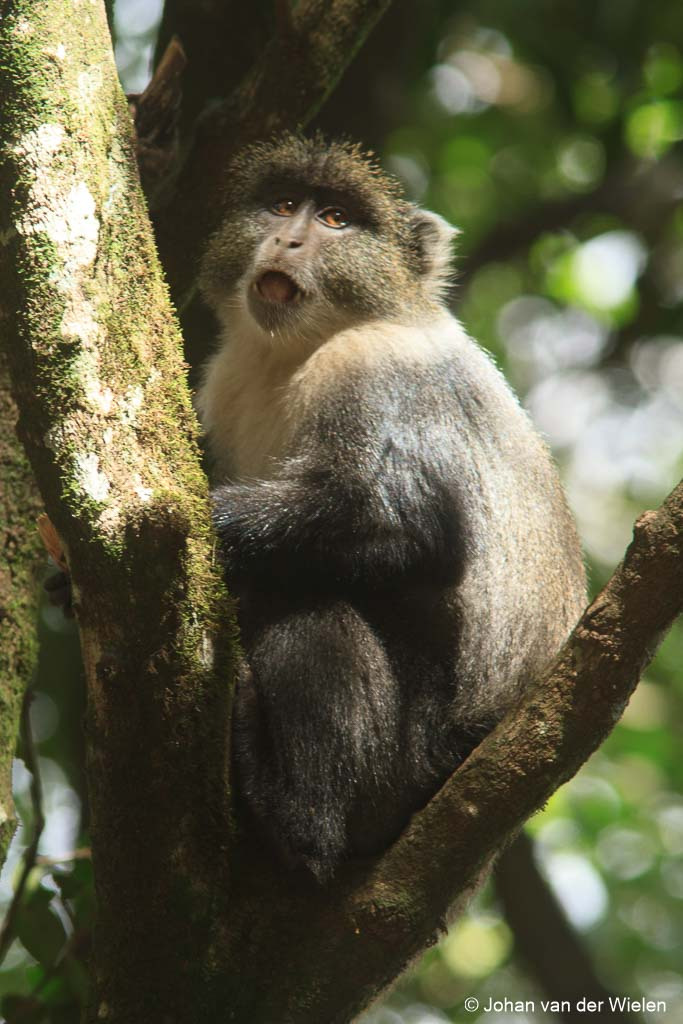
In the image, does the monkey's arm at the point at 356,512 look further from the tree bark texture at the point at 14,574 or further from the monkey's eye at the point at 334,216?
the monkey's eye at the point at 334,216

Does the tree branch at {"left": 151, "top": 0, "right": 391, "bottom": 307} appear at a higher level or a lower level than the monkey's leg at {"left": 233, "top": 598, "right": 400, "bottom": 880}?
higher

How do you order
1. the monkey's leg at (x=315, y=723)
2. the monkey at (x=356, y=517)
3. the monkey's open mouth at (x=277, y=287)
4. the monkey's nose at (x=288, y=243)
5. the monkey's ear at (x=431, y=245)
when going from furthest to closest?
the monkey's ear at (x=431, y=245) → the monkey's nose at (x=288, y=243) → the monkey's open mouth at (x=277, y=287) → the monkey at (x=356, y=517) → the monkey's leg at (x=315, y=723)

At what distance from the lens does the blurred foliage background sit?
831 cm

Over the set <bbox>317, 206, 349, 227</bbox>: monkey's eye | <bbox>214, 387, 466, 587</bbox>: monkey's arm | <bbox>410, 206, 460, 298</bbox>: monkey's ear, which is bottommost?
<bbox>214, 387, 466, 587</bbox>: monkey's arm

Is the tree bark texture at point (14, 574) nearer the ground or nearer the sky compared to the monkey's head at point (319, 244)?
nearer the ground

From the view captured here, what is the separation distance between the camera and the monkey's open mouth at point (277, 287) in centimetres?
636

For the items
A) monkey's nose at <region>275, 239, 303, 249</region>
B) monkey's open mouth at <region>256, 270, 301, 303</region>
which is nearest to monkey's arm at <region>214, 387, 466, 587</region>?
monkey's open mouth at <region>256, 270, 301, 303</region>

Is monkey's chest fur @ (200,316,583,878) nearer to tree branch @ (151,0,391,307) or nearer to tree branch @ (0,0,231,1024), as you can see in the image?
tree branch @ (0,0,231,1024)

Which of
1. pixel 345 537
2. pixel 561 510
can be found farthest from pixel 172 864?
pixel 561 510

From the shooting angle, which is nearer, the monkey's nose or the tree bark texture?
the tree bark texture

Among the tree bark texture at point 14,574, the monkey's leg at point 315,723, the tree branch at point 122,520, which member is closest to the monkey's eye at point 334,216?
the tree bark texture at point 14,574

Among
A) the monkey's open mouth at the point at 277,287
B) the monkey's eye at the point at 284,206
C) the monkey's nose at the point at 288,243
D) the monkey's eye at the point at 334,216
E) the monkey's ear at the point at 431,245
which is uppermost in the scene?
the monkey's ear at the point at 431,245

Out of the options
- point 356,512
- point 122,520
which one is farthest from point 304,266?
point 122,520

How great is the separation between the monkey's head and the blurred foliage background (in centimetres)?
220
